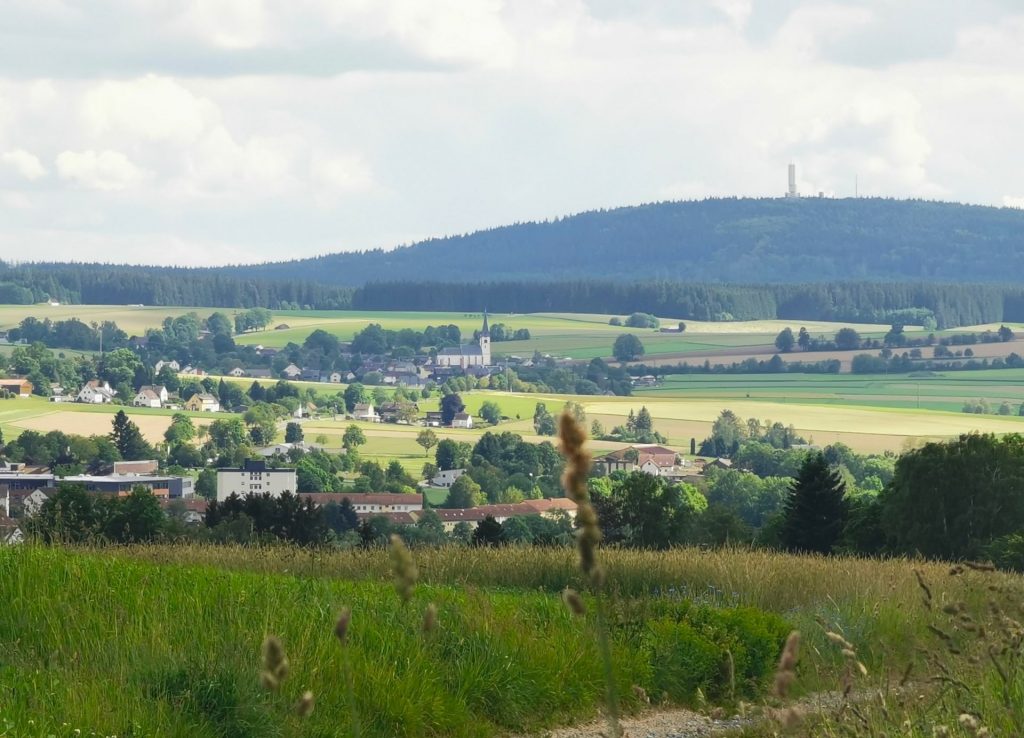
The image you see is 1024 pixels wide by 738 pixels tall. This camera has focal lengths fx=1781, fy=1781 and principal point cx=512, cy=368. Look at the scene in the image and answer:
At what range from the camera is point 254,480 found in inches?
5032

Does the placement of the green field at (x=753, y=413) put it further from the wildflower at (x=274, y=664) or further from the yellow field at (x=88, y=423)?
the wildflower at (x=274, y=664)

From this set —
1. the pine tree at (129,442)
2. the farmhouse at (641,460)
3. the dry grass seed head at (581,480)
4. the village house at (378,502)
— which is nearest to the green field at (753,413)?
the pine tree at (129,442)

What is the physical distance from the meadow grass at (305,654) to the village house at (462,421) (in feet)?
533

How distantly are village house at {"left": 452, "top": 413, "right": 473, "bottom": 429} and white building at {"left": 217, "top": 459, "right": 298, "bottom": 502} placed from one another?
44.1 meters

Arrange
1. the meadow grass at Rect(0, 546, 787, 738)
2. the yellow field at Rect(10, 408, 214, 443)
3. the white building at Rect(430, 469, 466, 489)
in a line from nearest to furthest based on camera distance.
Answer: the meadow grass at Rect(0, 546, 787, 738)
the white building at Rect(430, 469, 466, 489)
the yellow field at Rect(10, 408, 214, 443)

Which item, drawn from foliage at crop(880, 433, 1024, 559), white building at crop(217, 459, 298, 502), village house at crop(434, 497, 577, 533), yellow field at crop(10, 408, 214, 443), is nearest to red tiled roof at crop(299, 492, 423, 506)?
village house at crop(434, 497, 577, 533)

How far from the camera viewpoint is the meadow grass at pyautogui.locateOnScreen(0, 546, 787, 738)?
10.0 m

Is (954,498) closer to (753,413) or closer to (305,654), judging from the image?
(305,654)

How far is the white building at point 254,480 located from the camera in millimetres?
126062

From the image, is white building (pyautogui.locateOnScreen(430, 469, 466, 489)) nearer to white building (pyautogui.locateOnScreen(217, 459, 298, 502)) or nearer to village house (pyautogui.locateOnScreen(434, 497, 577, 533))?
white building (pyautogui.locateOnScreen(217, 459, 298, 502))

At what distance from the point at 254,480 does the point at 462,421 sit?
5373cm

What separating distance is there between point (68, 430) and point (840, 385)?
279ft

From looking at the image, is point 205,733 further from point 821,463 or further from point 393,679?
point 821,463

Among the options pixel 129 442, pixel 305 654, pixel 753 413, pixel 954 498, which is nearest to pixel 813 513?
pixel 954 498
